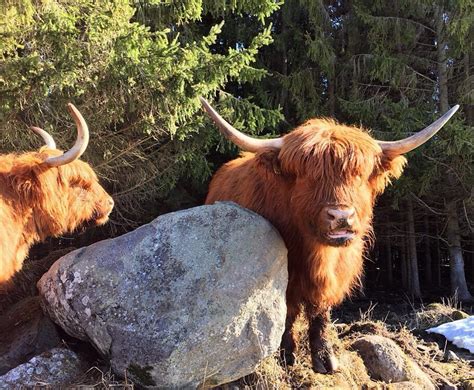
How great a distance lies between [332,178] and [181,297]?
49.7 inches

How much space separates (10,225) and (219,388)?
75.5 inches

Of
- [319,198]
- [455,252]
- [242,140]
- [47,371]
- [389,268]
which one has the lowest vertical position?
[389,268]

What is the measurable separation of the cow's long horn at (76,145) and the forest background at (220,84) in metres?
0.66

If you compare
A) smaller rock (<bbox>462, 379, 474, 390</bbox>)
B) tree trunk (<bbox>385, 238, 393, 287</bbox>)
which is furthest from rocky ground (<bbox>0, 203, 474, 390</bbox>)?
tree trunk (<bbox>385, 238, 393, 287</bbox>)

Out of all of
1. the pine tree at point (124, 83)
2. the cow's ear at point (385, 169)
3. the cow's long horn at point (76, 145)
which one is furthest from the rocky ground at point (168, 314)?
the pine tree at point (124, 83)

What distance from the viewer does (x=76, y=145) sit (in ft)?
12.2

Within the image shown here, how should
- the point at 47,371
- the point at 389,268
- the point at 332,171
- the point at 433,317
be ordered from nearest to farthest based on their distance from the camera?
the point at 47,371
the point at 332,171
the point at 433,317
the point at 389,268

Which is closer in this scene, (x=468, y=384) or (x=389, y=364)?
(x=389, y=364)

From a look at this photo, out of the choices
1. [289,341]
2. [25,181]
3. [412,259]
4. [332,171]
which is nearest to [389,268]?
[412,259]

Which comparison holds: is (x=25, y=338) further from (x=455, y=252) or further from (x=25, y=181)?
(x=455, y=252)

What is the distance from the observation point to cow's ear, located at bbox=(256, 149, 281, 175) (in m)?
3.64

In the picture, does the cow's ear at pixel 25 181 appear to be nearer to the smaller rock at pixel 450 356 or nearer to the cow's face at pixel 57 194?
the cow's face at pixel 57 194

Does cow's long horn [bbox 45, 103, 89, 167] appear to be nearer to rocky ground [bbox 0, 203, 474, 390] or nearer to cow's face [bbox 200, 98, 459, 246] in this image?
rocky ground [bbox 0, 203, 474, 390]

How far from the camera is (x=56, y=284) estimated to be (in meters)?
3.44
